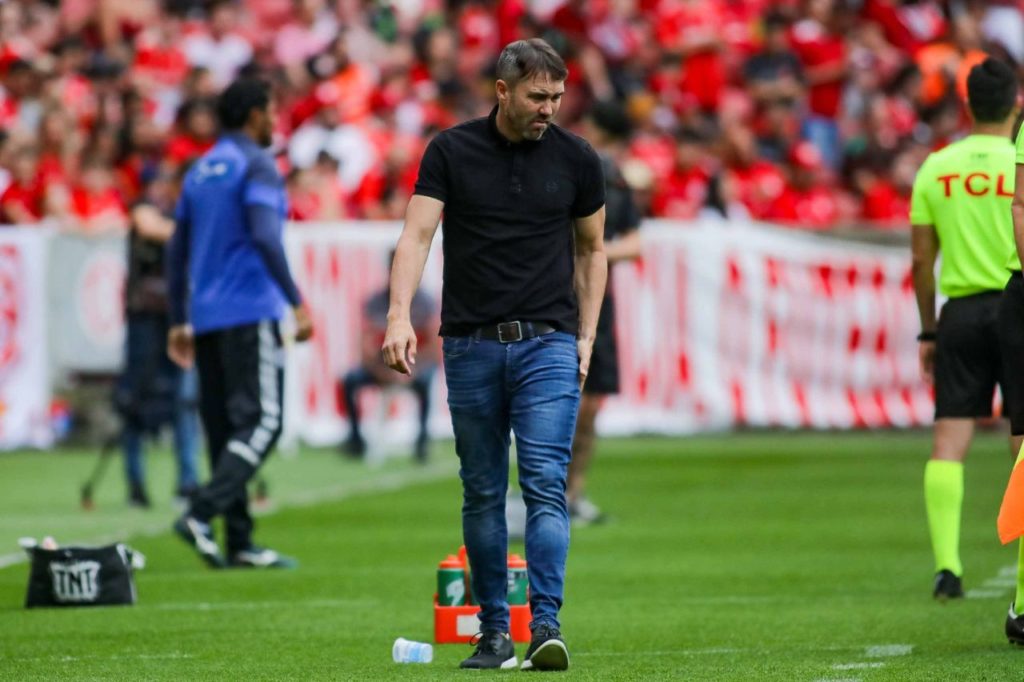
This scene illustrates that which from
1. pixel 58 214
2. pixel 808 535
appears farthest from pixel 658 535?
pixel 58 214

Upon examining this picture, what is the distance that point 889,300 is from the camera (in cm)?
2095

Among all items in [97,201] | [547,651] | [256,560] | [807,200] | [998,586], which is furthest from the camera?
[807,200]

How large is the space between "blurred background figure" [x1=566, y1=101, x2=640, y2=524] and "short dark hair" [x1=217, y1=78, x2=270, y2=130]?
235 cm

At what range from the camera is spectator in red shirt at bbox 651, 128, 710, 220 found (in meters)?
22.5

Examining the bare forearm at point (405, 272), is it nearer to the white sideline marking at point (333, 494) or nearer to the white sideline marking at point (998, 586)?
the white sideline marking at point (998, 586)

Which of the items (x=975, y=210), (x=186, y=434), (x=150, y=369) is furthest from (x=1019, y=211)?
(x=150, y=369)

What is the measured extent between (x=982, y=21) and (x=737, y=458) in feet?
31.0

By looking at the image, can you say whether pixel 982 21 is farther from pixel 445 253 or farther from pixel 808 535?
pixel 445 253

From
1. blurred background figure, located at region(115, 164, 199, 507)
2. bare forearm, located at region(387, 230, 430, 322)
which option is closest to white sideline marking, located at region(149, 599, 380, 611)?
bare forearm, located at region(387, 230, 430, 322)

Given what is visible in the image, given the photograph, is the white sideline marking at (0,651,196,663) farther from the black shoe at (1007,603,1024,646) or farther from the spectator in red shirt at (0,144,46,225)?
the spectator in red shirt at (0,144,46,225)

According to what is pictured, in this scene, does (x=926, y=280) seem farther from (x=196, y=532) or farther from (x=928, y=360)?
(x=196, y=532)

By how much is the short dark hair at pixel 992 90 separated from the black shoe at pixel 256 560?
4548 mm

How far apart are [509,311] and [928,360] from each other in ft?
9.88

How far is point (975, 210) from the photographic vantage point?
9867 mm
